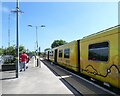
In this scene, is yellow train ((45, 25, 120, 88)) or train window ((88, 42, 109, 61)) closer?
yellow train ((45, 25, 120, 88))

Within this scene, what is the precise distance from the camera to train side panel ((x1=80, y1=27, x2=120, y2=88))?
10398mm

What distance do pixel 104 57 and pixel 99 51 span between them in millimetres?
926

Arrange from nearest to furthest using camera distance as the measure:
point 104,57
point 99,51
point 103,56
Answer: point 104,57 < point 103,56 < point 99,51

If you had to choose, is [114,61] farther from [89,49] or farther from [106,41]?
[89,49]

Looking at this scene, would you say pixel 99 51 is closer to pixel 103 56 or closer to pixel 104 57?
pixel 103 56

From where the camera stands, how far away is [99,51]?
12.8m

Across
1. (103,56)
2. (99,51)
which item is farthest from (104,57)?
(99,51)

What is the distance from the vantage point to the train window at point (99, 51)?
11.7 meters

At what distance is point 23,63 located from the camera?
22.2m

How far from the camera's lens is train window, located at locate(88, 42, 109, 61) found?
11.7 meters

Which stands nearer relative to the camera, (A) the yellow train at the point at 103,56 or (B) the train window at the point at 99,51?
(A) the yellow train at the point at 103,56

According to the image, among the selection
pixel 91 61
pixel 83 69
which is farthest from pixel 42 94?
pixel 83 69

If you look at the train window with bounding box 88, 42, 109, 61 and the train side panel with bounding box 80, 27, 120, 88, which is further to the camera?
the train window with bounding box 88, 42, 109, 61

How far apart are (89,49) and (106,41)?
3348mm
